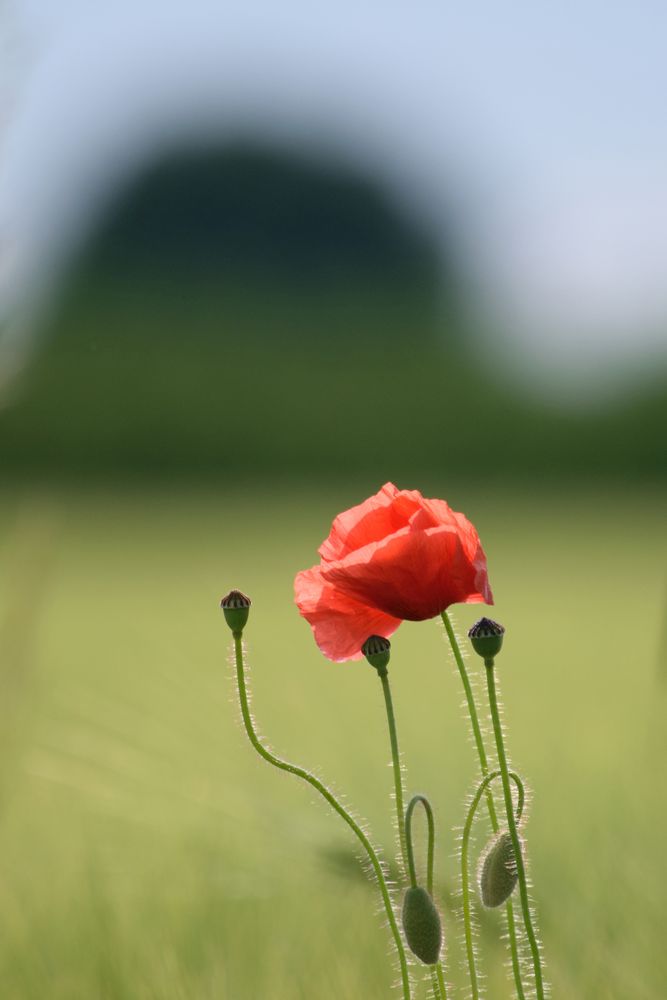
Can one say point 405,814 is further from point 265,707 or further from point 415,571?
point 265,707

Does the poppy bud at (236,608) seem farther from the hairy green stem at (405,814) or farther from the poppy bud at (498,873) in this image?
the poppy bud at (498,873)

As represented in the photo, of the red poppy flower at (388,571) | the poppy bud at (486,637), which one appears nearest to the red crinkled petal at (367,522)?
the red poppy flower at (388,571)

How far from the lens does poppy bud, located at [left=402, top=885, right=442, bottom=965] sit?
0.59m

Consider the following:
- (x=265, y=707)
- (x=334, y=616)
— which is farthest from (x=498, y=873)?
(x=265, y=707)

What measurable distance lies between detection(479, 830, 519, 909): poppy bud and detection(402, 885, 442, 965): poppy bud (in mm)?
37

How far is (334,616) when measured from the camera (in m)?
0.66

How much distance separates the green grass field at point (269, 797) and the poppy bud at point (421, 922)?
15 cm


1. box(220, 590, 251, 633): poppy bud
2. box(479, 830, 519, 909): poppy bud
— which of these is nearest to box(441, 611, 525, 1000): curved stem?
box(479, 830, 519, 909): poppy bud

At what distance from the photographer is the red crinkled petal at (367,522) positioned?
66 centimetres

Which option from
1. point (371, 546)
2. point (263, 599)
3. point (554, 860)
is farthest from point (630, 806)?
point (263, 599)

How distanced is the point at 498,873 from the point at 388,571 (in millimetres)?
172

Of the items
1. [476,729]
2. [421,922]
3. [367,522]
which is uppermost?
[367,522]

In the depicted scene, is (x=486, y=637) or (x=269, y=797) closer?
(x=486, y=637)

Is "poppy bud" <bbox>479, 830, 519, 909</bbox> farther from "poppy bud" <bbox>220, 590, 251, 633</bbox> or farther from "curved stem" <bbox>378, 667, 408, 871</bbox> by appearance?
"poppy bud" <bbox>220, 590, 251, 633</bbox>
